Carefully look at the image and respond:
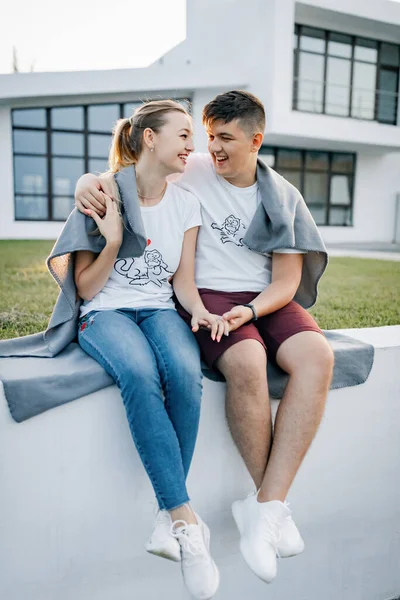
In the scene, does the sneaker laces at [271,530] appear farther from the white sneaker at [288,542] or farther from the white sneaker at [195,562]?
the white sneaker at [195,562]

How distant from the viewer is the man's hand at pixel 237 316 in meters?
1.78

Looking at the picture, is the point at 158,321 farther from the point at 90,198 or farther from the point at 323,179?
the point at 323,179

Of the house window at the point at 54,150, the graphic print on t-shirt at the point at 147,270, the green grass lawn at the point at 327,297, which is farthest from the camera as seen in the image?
the house window at the point at 54,150

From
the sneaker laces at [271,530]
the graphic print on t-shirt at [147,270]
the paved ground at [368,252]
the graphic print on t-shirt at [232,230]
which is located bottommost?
the sneaker laces at [271,530]

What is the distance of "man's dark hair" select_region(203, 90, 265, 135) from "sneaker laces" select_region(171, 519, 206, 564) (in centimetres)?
137

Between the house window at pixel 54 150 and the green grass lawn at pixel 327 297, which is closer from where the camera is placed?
the green grass lawn at pixel 327 297

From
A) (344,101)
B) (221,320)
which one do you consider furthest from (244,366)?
(344,101)

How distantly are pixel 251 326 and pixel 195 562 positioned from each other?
0.75 m

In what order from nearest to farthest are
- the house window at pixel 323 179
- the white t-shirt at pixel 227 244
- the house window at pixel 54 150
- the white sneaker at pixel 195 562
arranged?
the white sneaker at pixel 195 562
the white t-shirt at pixel 227 244
the house window at pixel 54 150
the house window at pixel 323 179

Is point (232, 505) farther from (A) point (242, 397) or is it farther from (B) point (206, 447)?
(A) point (242, 397)

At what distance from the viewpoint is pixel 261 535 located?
5.08 ft

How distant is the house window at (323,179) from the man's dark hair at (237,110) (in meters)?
15.1

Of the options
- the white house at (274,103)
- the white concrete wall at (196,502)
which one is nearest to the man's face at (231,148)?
the white concrete wall at (196,502)

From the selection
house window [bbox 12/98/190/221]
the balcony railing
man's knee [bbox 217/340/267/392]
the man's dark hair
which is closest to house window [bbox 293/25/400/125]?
the balcony railing
